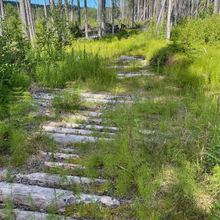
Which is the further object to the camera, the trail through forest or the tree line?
the tree line

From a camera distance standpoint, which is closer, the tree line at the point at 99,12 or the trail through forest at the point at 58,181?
the trail through forest at the point at 58,181

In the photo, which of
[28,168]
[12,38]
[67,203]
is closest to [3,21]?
[12,38]

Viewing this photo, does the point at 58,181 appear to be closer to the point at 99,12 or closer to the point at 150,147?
the point at 150,147

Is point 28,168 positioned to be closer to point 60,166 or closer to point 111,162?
point 60,166

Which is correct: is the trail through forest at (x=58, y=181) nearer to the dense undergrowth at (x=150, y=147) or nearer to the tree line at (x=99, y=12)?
the dense undergrowth at (x=150, y=147)

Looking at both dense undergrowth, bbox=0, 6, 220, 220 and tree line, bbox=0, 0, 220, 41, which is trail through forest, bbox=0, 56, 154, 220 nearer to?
dense undergrowth, bbox=0, 6, 220, 220

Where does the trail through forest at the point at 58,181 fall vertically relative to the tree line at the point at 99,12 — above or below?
below

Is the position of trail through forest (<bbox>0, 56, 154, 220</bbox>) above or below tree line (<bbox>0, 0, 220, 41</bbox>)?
below

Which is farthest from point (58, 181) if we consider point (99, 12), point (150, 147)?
point (99, 12)

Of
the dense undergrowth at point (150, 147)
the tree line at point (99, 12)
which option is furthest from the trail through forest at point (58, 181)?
the tree line at point (99, 12)

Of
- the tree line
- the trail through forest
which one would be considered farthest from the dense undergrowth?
the tree line

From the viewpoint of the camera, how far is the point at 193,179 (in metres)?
1.71

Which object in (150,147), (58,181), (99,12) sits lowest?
(58,181)

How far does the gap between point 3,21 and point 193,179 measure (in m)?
4.36
